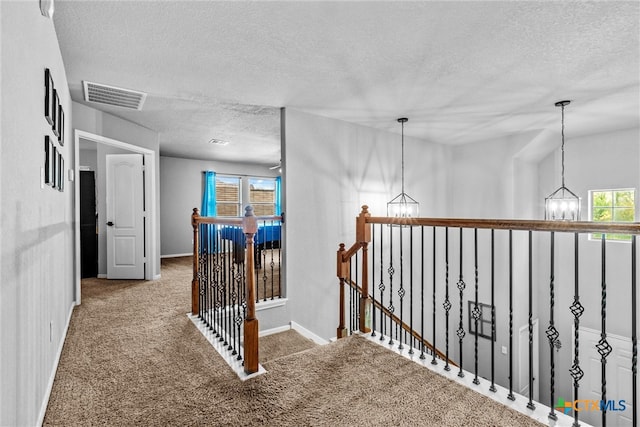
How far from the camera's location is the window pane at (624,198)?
5027 millimetres

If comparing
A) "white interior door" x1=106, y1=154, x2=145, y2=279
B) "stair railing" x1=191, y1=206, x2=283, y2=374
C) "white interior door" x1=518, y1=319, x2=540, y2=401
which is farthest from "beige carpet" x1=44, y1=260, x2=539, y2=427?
"white interior door" x1=518, y1=319, x2=540, y2=401

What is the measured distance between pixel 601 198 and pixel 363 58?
5.20 metres

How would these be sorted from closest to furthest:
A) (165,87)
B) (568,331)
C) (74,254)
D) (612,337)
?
1. (165,87)
2. (74,254)
3. (612,337)
4. (568,331)

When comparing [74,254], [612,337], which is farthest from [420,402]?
[612,337]

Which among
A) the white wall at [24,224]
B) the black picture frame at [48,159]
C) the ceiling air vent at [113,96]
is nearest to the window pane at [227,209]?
the ceiling air vent at [113,96]

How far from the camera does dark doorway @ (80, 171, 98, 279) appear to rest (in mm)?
5047

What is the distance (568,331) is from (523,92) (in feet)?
14.7

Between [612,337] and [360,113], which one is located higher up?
[360,113]

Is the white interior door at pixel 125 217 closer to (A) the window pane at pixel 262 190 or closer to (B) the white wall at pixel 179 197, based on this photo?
(B) the white wall at pixel 179 197

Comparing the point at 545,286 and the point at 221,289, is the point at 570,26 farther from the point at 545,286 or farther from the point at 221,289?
the point at 545,286

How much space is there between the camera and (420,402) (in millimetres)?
1811

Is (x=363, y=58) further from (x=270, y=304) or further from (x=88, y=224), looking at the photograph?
(x=88, y=224)

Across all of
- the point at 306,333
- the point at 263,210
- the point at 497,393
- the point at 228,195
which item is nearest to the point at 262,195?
the point at 263,210

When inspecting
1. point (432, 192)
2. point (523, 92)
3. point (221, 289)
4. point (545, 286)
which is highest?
point (523, 92)
